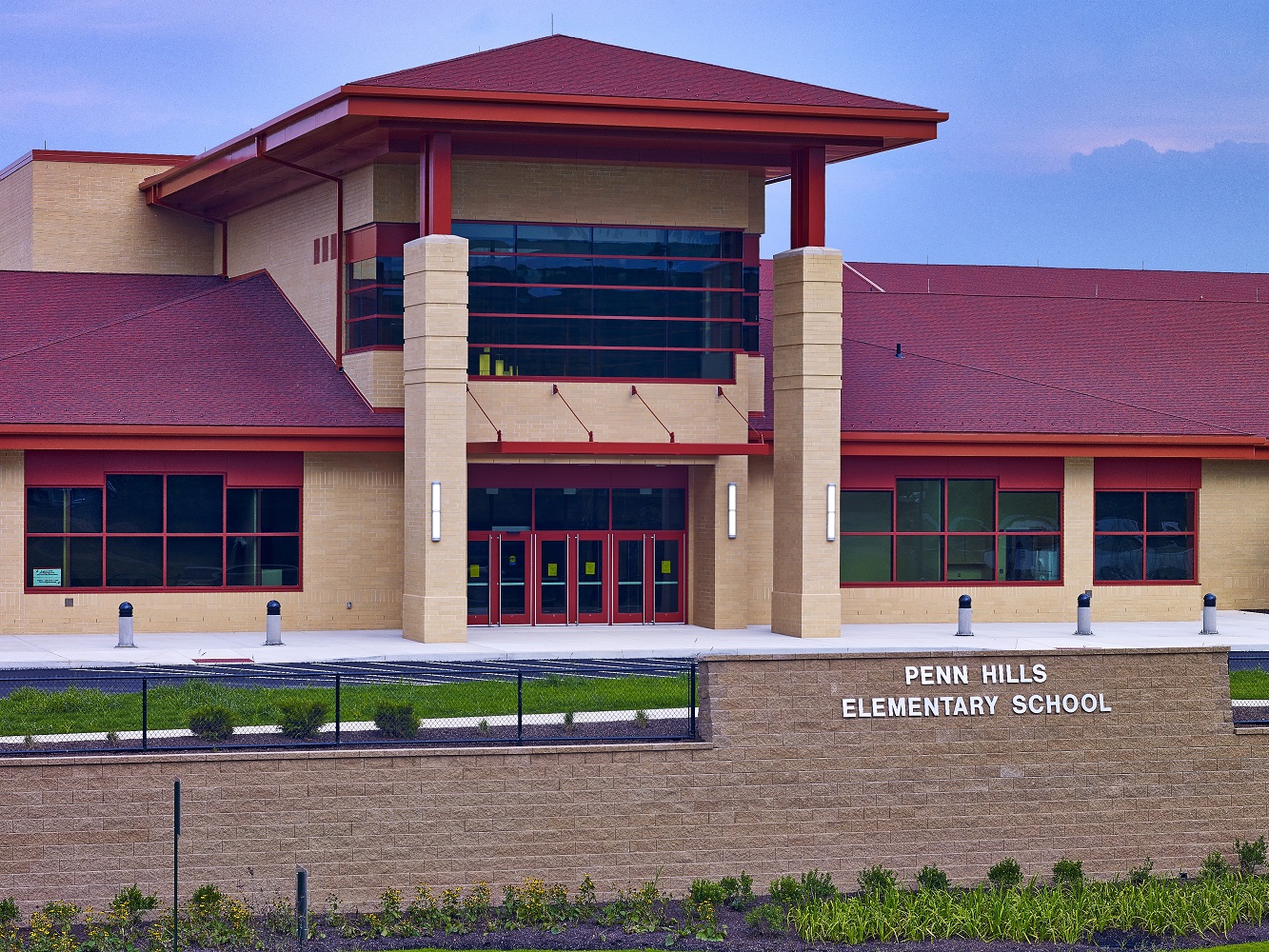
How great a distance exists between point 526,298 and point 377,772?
63.1ft

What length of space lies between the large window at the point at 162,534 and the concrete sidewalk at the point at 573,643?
1.19 metres

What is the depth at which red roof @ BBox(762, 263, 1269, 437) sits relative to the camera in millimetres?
42031

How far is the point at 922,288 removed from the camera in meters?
57.8

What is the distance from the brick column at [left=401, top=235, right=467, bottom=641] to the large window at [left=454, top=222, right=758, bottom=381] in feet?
6.50

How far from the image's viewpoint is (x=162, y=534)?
37.0 metres

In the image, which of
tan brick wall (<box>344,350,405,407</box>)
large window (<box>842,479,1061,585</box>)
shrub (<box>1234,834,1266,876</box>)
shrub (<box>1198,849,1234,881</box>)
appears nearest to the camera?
shrub (<box>1198,849,1234,881</box>)

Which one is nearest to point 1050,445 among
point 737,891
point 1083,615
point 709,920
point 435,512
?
point 1083,615

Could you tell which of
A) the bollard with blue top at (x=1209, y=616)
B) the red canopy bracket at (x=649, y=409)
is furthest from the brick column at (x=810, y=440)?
the bollard with blue top at (x=1209, y=616)

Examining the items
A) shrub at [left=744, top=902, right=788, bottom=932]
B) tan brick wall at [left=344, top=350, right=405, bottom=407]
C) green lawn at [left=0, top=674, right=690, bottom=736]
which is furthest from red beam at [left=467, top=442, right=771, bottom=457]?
shrub at [left=744, top=902, right=788, bottom=932]

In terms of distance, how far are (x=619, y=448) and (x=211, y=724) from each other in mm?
17728

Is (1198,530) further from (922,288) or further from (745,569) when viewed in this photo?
(922,288)

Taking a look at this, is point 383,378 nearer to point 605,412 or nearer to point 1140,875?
point 605,412

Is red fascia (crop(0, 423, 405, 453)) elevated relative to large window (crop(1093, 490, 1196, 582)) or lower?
elevated

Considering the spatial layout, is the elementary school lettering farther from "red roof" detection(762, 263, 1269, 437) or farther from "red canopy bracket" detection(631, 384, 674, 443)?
"red roof" detection(762, 263, 1269, 437)
